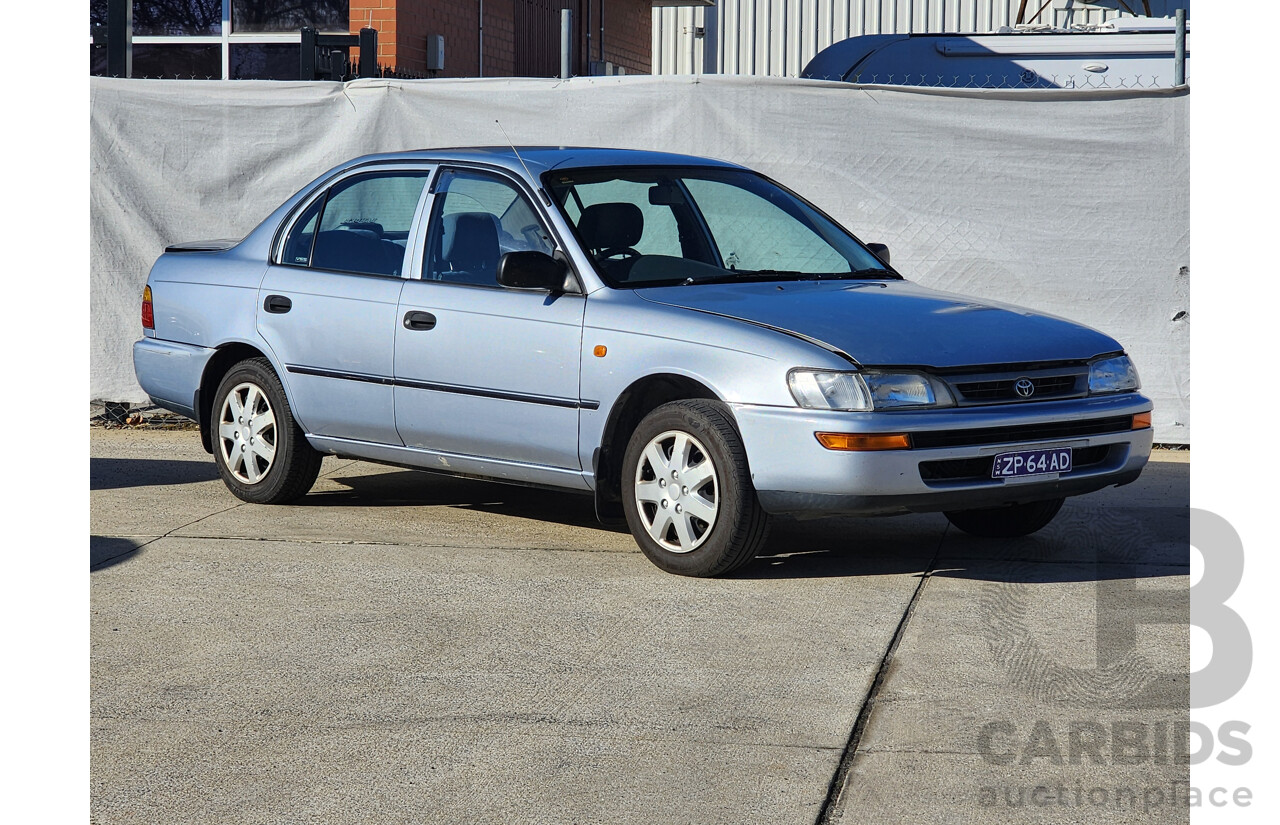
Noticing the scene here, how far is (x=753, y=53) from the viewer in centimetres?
2517

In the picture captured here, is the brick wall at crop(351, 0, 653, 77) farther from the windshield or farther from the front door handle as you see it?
the front door handle

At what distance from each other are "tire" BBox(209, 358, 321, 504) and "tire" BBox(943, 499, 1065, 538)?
3.10 metres

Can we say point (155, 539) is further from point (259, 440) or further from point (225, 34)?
point (225, 34)

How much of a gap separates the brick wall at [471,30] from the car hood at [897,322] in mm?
8481

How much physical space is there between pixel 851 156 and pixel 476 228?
349cm

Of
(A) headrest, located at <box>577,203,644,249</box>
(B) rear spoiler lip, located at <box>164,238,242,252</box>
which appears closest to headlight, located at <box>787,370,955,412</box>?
(A) headrest, located at <box>577,203,644,249</box>

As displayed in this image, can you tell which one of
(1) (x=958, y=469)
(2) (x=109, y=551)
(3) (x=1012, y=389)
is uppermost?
(3) (x=1012, y=389)

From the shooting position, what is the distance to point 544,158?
23.3 feet

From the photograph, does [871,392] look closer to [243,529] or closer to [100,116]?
[243,529]

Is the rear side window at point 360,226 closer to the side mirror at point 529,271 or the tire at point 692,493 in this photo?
the side mirror at point 529,271

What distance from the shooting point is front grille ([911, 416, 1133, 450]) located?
5.74m

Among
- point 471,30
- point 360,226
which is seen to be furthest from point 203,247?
point 471,30

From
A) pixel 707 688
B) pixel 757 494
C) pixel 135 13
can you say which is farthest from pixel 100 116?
pixel 707 688

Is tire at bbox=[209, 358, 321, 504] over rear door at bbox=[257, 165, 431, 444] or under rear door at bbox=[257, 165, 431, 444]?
under
